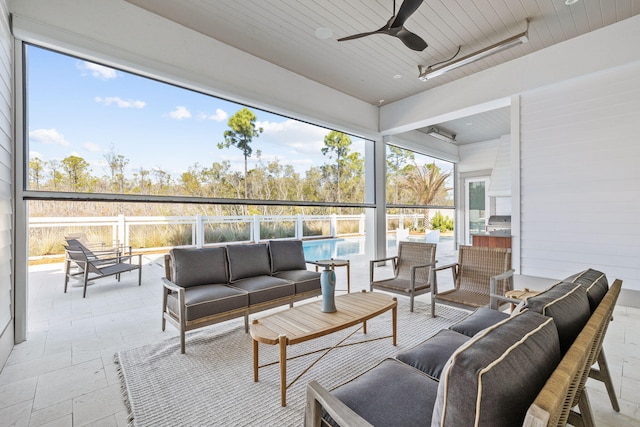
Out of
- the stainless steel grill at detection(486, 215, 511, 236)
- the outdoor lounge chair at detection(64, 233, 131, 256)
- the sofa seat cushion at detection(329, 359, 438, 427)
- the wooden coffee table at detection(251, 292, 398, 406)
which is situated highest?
the stainless steel grill at detection(486, 215, 511, 236)

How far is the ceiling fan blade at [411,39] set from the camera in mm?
2927

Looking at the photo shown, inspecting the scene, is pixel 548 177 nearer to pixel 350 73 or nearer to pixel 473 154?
pixel 350 73

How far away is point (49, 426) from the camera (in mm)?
1688

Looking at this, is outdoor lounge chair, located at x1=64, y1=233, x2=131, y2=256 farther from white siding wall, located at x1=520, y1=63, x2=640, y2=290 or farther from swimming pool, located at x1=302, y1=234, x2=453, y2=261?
white siding wall, located at x1=520, y1=63, x2=640, y2=290

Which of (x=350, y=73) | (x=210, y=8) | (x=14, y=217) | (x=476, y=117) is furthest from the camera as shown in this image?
(x=476, y=117)

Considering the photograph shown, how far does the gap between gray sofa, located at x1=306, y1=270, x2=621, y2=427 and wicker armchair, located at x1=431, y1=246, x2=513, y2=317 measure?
4.51ft

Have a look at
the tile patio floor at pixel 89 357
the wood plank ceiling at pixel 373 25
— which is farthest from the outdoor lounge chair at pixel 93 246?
the wood plank ceiling at pixel 373 25

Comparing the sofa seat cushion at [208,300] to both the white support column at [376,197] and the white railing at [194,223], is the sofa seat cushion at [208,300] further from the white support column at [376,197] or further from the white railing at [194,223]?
the white support column at [376,197]

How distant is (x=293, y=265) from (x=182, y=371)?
1839 millimetres

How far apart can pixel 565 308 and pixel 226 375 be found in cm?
215

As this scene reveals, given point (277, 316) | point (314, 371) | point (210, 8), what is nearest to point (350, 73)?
point (210, 8)

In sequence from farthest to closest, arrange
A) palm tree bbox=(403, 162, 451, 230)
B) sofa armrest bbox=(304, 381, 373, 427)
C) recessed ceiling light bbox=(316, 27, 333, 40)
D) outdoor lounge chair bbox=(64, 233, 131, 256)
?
1. palm tree bbox=(403, 162, 451, 230)
2. outdoor lounge chair bbox=(64, 233, 131, 256)
3. recessed ceiling light bbox=(316, 27, 333, 40)
4. sofa armrest bbox=(304, 381, 373, 427)

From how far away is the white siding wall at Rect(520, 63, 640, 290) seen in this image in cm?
354

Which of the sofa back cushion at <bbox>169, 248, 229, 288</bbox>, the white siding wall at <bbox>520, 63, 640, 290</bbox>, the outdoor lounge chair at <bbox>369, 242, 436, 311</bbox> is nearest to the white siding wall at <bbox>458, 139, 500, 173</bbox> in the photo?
the white siding wall at <bbox>520, 63, 640, 290</bbox>
